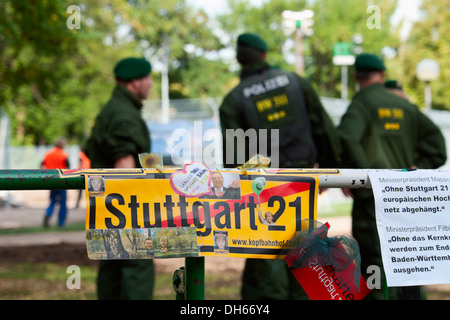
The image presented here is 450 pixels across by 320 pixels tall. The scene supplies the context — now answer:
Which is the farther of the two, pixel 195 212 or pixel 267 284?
pixel 267 284

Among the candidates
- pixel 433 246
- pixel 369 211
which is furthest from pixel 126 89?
pixel 433 246

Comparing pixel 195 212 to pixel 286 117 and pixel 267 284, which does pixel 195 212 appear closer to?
pixel 267 284

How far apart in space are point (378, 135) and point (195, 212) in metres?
2.69

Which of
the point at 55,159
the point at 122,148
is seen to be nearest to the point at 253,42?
the point at 122,148

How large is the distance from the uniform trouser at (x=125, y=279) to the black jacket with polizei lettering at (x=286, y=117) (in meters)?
0.98

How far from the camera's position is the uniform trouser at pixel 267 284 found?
3479mm

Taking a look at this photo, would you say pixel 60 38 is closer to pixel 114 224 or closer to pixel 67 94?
pixel 114 224

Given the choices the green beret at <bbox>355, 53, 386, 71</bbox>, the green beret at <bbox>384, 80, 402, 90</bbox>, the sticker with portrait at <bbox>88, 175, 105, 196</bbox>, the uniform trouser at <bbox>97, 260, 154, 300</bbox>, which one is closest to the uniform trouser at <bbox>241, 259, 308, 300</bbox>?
the uniform trouser at <bbox>97, 260, 154, 300</bbox>

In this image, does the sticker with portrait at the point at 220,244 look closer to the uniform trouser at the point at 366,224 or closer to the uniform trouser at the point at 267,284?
the uniform trouser at the point at 267,284

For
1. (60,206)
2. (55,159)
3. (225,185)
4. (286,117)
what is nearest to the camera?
(225,185)

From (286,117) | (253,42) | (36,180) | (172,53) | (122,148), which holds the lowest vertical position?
(36,180)

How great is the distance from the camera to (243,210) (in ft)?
5.36

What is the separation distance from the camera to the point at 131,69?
397 cm

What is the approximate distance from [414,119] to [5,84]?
5.39 m
